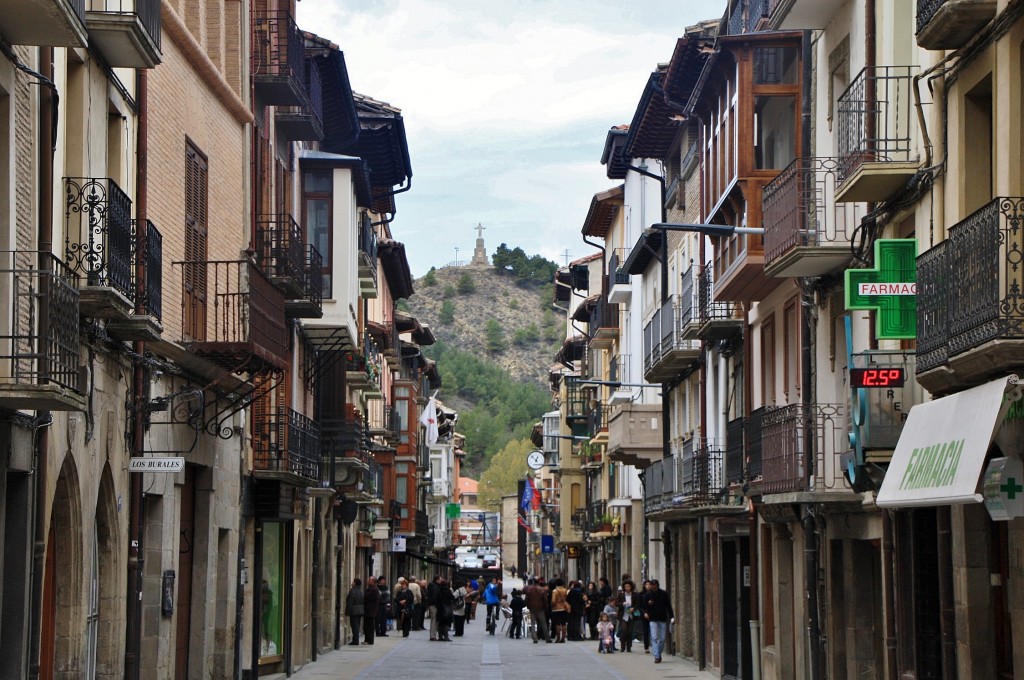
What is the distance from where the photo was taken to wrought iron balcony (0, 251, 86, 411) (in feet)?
41.8

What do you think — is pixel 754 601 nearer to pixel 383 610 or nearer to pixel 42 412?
pixel 42 412

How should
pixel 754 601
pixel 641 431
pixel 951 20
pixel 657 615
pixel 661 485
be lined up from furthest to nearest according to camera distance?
pixel 641 431, pixel 661 485, pixel 657 615, pixel 754 601, pixel 951 20

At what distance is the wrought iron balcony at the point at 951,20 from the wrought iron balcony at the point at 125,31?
282 inches

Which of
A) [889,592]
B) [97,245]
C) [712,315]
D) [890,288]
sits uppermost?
[712,315]

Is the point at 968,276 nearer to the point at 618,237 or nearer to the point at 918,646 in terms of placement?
the point at 918,646

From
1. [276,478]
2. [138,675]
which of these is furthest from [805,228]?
[276,478]

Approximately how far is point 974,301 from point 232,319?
13.3 m

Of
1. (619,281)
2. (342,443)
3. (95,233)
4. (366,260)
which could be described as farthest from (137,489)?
(619,281)

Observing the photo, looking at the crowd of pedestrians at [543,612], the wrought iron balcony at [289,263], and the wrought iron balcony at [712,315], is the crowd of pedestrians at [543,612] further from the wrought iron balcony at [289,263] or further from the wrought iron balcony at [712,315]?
the wrought iron balcony at [289,263]

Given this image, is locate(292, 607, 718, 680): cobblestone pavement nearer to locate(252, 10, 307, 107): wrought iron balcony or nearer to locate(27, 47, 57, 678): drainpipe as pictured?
locate(252, 10, 307, 107): wrought iron balcony

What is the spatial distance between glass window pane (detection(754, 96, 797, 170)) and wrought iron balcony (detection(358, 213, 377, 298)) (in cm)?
1332

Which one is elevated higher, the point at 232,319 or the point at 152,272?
the point at 232,319

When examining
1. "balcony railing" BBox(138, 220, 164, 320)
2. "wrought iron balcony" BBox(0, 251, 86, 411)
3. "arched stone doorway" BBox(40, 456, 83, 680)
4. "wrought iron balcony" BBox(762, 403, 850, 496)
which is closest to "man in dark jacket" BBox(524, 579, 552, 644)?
"wrought iron balcony" BBox(762, 403, 850, 496)

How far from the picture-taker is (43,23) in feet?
42.9
